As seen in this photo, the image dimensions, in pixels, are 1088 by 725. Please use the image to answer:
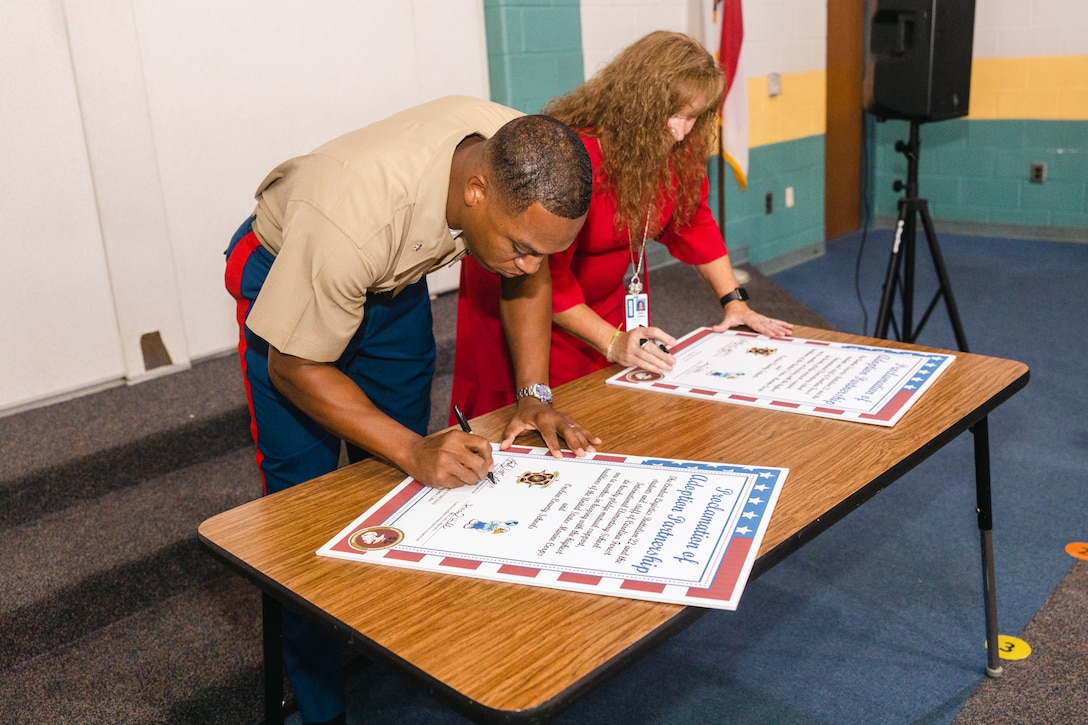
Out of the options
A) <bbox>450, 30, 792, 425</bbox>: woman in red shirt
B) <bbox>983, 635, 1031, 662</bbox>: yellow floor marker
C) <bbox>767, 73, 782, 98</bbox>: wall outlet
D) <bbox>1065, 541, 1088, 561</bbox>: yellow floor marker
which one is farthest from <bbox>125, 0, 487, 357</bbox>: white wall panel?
<bbox>1065, 541, 1088, 561</bbox>: yellow floor marker

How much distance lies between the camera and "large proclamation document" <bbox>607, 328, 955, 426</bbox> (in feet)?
4.70

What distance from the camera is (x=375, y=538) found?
3.62ft

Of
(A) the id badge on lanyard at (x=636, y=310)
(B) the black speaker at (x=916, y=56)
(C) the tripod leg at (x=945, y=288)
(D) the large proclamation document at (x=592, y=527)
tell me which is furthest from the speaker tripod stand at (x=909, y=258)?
(D) the large proclamation document at (x=592, y=527)

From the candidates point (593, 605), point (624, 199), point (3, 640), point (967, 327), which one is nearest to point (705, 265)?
point (624, 199)

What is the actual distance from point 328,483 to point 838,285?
4.12 meters

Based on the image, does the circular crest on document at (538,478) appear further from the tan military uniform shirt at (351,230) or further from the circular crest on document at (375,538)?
the tan military uniform shirt at (351,230)

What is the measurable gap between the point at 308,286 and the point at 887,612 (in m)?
1.59

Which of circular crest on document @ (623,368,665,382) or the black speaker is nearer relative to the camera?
circular crest on document @ (623,368,665,382)

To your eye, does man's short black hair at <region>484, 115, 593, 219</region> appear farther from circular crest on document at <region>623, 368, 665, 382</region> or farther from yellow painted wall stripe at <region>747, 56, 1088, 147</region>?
yellow painted wall stripe at <region>747, 56, 1088, 147</region>

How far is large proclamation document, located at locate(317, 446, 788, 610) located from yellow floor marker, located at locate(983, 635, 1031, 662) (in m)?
1.10

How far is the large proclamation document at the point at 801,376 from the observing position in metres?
1.43

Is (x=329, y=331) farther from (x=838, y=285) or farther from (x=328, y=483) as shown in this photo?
(x=838, y=285)

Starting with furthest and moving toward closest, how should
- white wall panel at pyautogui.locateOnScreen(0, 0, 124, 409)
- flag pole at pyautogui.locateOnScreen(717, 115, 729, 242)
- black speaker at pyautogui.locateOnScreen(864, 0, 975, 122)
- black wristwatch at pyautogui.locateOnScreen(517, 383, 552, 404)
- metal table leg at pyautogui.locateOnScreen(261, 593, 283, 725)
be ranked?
flag pole at pyautogui.locateOnScreen(717, 115, 729, 242) → black speaker at pyautogui.locateOnScreen(864, 0, 975, 122) → white wall panel at pyautogui.locateOnScreen(0, 0, 124, 409) → black wristwatch at pyautogui.locateOnScreen(517, 383, 552, 404) → metal table leg at pyautogui.locateOnScreen(261, 593, 283, 725)

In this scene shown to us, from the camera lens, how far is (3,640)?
6.36 ft
